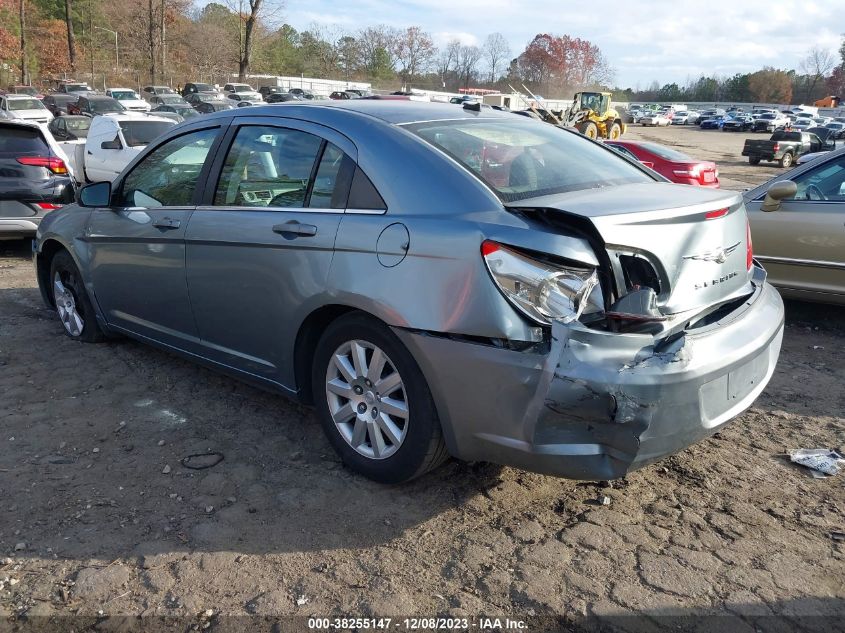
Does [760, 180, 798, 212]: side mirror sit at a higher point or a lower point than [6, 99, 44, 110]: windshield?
higher

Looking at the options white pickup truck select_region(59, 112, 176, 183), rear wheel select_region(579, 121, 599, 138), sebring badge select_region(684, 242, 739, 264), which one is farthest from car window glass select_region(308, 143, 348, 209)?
rear wheel select_region(579, 121, 599, 138)

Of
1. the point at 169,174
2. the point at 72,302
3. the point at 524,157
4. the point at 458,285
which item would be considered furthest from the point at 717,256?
the point at 72,302

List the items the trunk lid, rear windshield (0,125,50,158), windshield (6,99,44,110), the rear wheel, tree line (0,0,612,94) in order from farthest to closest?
tree line (0,0,612,94) → the rear wheel → windshield (6,99,44,110) → rear windshield (0,125,50,158) → the trunk lid

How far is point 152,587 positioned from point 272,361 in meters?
1.26

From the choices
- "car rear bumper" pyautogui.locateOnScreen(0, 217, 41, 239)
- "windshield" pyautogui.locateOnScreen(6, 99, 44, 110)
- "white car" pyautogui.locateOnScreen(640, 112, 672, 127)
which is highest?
"white car" pyautogui.locateOnScreen(640, 112, 672, 127)

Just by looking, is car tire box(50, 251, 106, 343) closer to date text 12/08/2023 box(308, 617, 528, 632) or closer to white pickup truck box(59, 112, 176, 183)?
date text 12/08/2023 box(308, 617, 528, 632)

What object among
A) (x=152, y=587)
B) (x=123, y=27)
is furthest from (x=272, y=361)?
(x=123, y=27)

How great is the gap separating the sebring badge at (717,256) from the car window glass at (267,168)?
1779 millimetres

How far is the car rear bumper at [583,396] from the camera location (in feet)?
8.11

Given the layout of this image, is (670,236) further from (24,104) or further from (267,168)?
(24,104)

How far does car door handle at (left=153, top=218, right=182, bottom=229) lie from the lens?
154 inches

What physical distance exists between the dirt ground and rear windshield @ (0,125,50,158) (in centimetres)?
492

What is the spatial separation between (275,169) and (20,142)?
6.03 m

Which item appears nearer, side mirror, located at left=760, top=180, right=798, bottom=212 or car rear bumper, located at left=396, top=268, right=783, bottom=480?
car rear bumper, located at left=396, top=268, right=783, bottom=480
